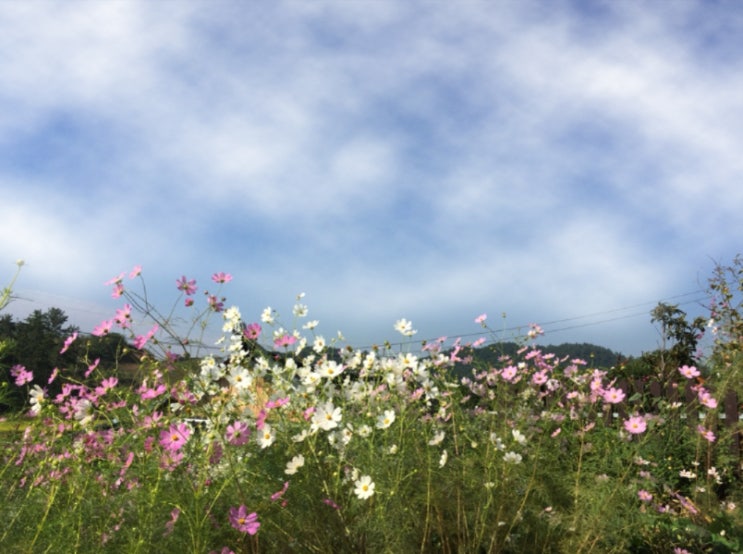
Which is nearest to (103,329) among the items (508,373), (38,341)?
(508,373)

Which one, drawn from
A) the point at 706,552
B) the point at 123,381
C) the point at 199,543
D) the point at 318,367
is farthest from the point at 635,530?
the point at 123,381

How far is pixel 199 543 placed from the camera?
95.0 inches

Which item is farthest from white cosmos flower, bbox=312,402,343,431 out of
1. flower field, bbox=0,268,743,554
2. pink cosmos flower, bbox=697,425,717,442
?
pink cosmos flower, bbox=697,425,717,442

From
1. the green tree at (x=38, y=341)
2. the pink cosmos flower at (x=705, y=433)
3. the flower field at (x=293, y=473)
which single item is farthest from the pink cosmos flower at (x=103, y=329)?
the green tree at (x=38, y=341)

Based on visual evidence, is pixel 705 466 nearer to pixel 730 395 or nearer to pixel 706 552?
pixel 730 395

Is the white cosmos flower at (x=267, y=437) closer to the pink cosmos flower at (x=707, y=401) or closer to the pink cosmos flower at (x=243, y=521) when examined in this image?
the pink cosmos flower at (x=243, y=521)

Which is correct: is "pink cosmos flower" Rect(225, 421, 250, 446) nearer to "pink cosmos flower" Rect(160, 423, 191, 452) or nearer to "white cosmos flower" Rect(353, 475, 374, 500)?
"pink cosmos flower" Rect(160, 423, 191, 452)

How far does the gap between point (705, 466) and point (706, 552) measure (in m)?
1.67

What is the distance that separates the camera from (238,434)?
2680 mm

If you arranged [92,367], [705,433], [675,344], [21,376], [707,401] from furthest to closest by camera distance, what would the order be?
[675,344] → [707,401] → [705,433] → [21,376] → [92,367]

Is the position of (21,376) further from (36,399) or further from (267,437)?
(267,437)

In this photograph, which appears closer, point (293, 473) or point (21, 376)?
point (293, 473)

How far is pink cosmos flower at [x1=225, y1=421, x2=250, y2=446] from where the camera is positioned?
106 inches

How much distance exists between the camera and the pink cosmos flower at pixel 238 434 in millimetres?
2697
